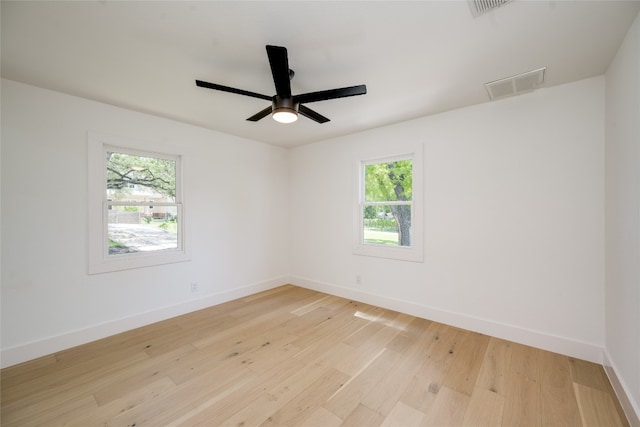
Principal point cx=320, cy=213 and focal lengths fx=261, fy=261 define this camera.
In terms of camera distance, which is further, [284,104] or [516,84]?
[516,84]

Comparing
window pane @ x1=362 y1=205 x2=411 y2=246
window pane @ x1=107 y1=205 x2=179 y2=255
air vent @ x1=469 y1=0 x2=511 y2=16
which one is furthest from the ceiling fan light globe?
window pane @ x1=107 y1=205 x2=179 y2=255

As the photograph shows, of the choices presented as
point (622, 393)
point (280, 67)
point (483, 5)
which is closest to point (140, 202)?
point (280, 67)

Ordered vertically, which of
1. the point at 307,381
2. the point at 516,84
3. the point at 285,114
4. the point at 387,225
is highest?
the point at 516,84

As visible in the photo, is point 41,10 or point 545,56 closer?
point 41,10

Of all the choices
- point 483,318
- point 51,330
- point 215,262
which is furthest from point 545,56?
point 51,330

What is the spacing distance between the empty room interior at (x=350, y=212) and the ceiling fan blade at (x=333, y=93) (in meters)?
0.02

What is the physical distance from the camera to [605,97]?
228 centimetres

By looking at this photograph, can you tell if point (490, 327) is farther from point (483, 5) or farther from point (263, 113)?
point (263, 113)

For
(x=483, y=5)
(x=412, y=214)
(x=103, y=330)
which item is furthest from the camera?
(x=412, y=214)

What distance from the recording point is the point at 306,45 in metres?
1.85

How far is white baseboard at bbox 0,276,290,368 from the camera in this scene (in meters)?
2.35

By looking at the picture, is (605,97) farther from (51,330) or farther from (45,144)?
(51,330)

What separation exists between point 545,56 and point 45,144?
4448 millimetres

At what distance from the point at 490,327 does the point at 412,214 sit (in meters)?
1.49
